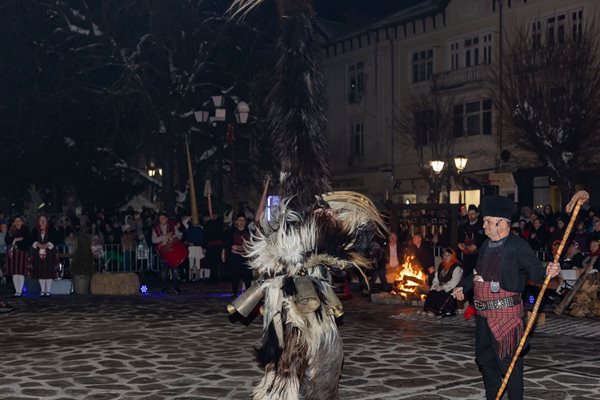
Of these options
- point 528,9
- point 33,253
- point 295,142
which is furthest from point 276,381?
point 528,9

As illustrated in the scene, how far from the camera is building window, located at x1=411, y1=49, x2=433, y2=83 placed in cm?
3609

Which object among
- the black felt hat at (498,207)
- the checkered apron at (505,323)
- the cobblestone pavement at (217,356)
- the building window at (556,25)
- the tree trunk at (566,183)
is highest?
the building window at (556,25)

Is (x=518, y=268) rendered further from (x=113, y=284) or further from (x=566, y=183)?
(x=566, y=183)

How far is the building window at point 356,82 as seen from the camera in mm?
39562

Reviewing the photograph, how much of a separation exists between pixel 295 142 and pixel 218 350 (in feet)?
16.4

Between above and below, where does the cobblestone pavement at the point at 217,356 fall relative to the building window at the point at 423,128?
below

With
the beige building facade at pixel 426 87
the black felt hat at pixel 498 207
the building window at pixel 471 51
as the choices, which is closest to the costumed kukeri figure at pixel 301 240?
the black felt hat at pixel 498 207

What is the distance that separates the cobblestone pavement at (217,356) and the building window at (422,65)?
22884mm

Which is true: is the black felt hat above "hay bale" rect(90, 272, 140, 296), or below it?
above

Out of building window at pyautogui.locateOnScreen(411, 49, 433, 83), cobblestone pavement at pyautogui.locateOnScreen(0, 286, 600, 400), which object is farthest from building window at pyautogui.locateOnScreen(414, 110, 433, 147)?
cobblestone pavement at pyautogui.locateOnScreen(0, 286, 600, 400)

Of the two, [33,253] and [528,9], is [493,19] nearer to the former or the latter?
[528,9]

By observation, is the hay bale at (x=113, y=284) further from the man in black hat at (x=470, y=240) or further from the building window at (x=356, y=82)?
the building window at (x=356, y=82)

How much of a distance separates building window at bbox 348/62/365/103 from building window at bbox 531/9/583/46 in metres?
11.0

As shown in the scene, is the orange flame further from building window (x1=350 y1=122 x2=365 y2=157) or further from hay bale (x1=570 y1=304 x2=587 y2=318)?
building window (x1=350 y1=122 x2=365 y2=157)
